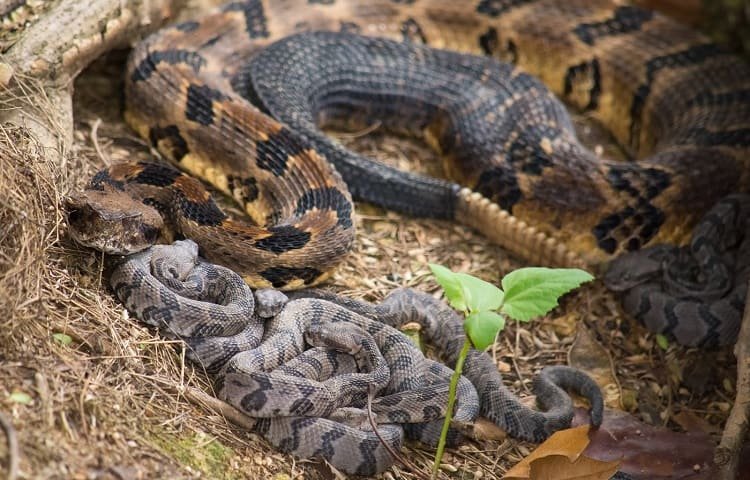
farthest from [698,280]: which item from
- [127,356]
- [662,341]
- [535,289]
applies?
[127,356]

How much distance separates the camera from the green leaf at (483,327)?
319 cm

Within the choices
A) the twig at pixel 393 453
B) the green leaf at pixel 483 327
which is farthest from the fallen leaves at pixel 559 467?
the green leaf at pixel 483 327

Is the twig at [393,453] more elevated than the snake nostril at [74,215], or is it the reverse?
the snake nostril at [74,215]

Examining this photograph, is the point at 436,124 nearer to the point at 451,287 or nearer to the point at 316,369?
the point at 316,369

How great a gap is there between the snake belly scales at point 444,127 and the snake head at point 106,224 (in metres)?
0.01

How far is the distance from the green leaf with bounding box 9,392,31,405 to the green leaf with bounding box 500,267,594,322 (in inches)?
67.4

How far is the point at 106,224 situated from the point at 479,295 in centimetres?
172

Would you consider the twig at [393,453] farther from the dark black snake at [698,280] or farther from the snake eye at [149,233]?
the dark black snake at [698,280]

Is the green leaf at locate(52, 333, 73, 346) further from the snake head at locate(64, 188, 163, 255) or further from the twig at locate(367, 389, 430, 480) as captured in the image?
the twig at locate(367, 389, 430, 480)

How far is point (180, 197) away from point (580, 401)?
2.29m

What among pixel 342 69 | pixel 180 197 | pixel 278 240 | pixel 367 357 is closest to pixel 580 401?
pixel 367 357

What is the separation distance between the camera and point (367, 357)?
4.09 meters

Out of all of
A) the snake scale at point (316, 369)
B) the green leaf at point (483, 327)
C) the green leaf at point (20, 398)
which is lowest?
the snake scale at point (316, 369)

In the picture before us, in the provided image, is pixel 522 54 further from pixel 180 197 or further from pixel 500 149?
pixel 180 197
